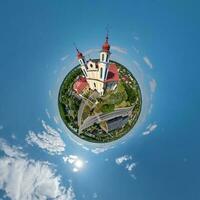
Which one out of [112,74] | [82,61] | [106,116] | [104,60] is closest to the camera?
[104,60]

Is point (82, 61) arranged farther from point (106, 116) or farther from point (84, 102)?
point (106, 116)

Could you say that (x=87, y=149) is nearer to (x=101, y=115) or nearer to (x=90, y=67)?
(x=101, y=115)

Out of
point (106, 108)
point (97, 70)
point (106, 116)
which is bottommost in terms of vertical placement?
point (106, 116)

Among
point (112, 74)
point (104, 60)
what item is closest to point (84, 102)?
point (112, 74)

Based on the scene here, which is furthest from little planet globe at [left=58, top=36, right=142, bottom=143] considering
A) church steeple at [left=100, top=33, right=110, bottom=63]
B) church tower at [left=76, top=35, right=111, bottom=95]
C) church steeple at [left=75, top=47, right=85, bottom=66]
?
church steeple at [left=100, top=33, right=110, bottom=63]

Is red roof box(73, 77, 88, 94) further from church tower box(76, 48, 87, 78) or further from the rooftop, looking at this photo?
church tower box(76, 48, 87, 78)

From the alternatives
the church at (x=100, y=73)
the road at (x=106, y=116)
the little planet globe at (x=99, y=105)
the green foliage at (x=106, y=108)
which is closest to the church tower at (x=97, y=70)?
the church at (x=100, y=73)

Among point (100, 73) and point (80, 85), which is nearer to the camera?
point (100, 73)
